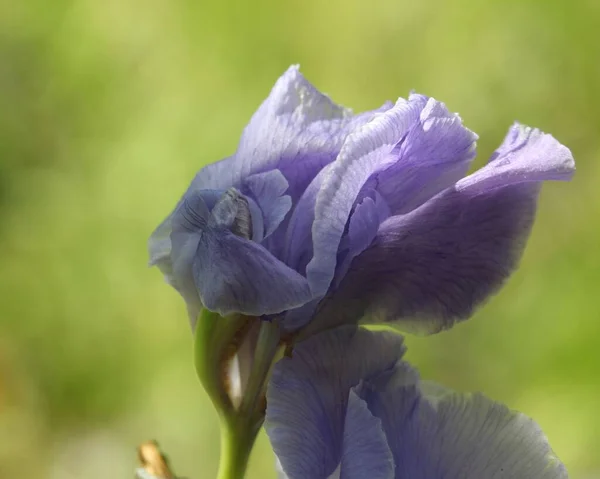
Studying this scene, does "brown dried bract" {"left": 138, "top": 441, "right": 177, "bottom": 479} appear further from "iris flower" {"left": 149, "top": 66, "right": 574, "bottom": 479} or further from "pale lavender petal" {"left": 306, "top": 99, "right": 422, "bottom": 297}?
"pale lavender petal" {"left": 306, "top": 99, "right": 422, "bottom": 297}

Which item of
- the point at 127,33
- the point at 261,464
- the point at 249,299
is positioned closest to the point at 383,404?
the point at 249,299

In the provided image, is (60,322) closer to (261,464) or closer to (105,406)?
(105,406)

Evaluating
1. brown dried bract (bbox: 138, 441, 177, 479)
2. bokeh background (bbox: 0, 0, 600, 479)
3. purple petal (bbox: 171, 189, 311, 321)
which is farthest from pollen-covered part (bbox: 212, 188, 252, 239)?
bokeh background (bbox: 0, 0, 600, 479)

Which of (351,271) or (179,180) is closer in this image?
(351,271)

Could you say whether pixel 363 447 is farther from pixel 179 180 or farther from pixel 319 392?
pixel 179 180

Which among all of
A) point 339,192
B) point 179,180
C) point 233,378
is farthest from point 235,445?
point 179,180

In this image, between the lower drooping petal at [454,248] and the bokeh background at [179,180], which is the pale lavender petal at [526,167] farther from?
the bokeh background at [179,180]
